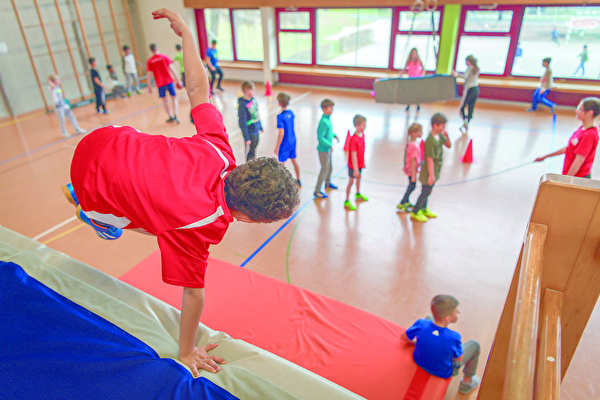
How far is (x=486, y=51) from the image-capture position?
9742mm

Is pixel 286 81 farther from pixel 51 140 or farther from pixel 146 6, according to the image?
pixel 51 140

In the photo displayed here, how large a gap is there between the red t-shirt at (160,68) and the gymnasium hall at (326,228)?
0.79 meters

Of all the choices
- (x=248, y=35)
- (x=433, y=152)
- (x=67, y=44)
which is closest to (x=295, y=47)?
(x=248, y=35)

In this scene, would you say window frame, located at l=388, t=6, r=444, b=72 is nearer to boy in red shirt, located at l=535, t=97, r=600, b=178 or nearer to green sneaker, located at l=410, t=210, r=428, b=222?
boy in red shirt, located at l=535, t=97, r=600, b=178

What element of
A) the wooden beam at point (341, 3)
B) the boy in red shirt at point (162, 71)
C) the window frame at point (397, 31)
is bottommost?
the boy in red shirt at point (162, 71)

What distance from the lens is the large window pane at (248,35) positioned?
1202cm

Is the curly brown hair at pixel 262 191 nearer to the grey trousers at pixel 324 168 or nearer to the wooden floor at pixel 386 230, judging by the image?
the wooden floor at pixel 386 230

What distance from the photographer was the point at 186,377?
158 centimetres

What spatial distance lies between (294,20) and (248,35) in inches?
73.6

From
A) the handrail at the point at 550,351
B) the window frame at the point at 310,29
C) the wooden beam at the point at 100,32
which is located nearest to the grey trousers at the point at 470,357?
the handrail at the point at 550,351

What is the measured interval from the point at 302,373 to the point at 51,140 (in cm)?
842

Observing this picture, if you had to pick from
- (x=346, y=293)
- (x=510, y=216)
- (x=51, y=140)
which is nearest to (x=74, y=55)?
(x=51, y=140)

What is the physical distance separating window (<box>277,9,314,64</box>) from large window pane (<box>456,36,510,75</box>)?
4.42 metres

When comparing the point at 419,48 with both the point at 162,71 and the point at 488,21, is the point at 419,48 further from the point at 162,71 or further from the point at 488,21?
the point at 162,71
